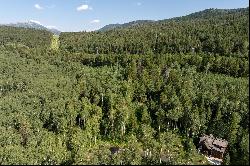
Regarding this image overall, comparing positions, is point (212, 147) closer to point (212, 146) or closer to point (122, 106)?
point (212, 146)

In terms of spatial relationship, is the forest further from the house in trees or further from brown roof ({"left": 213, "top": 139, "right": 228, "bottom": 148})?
the house in trees

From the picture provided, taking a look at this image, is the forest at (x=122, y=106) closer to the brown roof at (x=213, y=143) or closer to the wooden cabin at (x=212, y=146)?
the brown roof at (x=213, y=143)

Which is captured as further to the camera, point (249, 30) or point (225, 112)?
point (225, 112)

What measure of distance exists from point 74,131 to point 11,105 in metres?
30.4

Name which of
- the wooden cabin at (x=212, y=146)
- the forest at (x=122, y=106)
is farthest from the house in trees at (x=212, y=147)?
the forest at (x=122, y=106)

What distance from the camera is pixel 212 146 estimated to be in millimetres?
87812

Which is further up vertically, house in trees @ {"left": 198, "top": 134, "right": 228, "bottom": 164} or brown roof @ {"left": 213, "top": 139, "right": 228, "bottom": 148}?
brown roof @ {"left": 213, "top": 139, "right": 228, "bottom": 148}

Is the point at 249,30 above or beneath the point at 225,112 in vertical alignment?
above

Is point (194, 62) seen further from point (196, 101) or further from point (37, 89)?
A: point (37, 89)

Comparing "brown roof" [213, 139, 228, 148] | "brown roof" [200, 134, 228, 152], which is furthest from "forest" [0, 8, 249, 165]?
"brown roof" [200, 134, 228, 152]

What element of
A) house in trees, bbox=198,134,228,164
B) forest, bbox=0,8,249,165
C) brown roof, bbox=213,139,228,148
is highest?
forest, bbox=0,8,249,165

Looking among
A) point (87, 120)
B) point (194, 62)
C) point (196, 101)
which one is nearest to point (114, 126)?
point (87, 120)

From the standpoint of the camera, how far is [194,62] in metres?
149

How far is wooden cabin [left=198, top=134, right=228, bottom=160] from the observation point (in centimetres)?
8519
